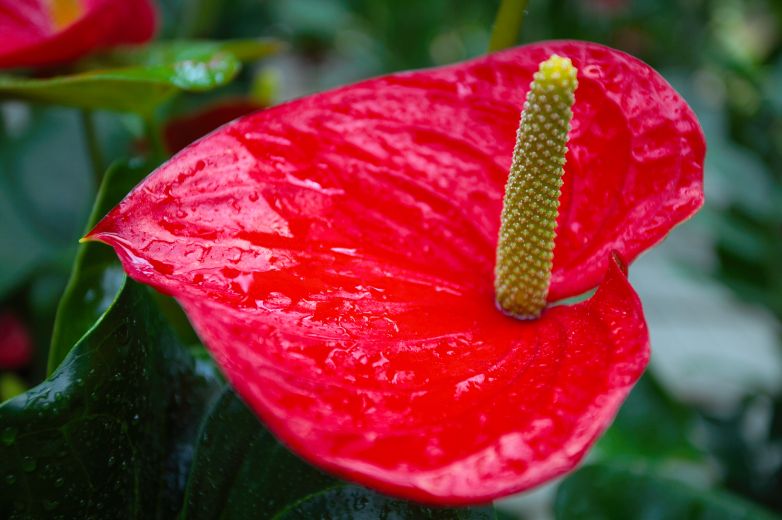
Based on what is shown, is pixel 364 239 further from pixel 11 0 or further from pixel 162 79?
pixel 11 0

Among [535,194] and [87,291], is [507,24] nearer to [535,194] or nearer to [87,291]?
[535,194]

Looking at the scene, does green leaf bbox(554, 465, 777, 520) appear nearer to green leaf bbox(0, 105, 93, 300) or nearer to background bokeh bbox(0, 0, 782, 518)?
background bokeh bbox(0, 0, 782, 518)

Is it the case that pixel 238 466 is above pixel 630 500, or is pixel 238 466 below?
above

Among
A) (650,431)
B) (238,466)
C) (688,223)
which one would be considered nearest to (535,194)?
(238,466)

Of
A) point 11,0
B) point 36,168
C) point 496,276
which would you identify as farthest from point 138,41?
point 496,276

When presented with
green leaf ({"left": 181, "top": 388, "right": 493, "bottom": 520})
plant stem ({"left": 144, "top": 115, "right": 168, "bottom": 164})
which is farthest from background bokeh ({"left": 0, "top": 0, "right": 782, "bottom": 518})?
green leaf ({"left": 181, "top": 388, "right": 493, "bottom": 520})

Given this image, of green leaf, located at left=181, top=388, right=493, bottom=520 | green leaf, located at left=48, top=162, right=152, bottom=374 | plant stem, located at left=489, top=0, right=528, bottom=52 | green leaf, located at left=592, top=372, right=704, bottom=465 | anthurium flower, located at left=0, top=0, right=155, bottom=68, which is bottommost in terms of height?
green leaf, located at left=592, top=372, right=704, bottom=465
